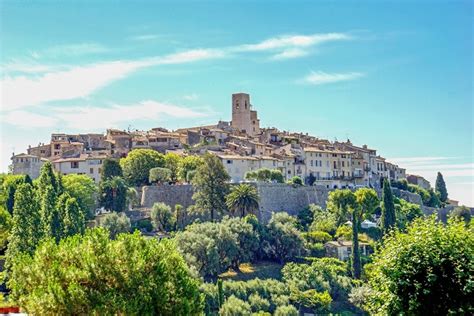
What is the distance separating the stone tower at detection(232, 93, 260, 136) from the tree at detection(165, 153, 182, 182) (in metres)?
35.0

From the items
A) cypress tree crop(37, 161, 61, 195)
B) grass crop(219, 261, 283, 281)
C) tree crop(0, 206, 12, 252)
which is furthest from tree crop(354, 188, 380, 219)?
tree crop(0, 206, 12, 252)

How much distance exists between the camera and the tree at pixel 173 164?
7762 centimetres

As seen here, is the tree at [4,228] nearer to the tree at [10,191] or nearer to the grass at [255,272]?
the tree at [10,191]

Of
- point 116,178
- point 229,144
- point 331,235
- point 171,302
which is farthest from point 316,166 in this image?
point 171,302

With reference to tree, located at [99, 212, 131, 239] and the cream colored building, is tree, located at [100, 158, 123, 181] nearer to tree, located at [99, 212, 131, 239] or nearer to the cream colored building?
the cream colored building

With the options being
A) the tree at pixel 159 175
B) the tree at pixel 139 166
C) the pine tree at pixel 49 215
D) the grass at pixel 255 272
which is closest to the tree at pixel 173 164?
the tree at pixel 139 166

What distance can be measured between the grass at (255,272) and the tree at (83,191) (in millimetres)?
15668

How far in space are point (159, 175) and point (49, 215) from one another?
A: 26162 millimetres

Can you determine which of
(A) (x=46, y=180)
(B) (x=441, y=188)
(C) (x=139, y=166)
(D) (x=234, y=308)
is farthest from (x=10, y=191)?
(B) (x=441, y=188)

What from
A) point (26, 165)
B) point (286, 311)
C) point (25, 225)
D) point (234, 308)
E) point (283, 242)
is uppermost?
point (26, 165)

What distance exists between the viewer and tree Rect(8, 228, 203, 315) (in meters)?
20.6

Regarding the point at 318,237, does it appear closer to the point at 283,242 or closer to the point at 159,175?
the point at 283,242

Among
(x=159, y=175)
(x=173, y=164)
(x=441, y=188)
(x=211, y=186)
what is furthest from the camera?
(x=441, y=188)

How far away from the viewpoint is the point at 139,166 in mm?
75938
